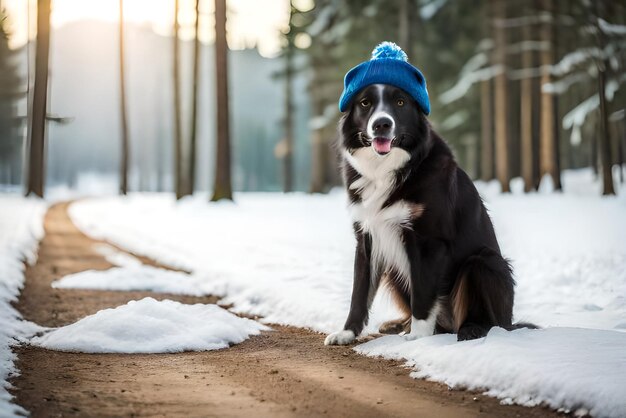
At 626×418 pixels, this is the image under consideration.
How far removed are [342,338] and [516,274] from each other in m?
4.31

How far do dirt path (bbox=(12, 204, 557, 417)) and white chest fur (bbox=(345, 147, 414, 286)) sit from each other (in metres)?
0.78

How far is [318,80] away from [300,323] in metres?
26.3

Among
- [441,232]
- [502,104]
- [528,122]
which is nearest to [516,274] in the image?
[441,232]

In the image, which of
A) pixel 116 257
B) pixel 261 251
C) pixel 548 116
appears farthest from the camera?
pixel 548 116

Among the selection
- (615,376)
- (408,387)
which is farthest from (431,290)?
(615,376)

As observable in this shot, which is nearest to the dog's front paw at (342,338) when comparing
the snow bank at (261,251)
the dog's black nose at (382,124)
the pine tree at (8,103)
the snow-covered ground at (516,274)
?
the snow-covered ground at (516,274)

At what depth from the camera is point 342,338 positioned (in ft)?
17.7

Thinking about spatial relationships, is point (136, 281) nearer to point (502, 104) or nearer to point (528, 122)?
point (502, 104)

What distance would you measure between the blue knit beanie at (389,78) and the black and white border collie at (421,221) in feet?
0.17

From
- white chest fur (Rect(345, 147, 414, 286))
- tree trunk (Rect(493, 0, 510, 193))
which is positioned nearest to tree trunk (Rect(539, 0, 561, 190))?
tree trunk (Rect(493, 0, 510, 193))

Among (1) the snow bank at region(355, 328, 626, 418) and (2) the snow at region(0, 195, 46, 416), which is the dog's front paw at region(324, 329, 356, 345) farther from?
(2) the snow at region(0, 195, 46, 416)

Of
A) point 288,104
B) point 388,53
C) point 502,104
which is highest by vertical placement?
point 288,104

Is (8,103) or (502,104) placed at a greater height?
(8,103)

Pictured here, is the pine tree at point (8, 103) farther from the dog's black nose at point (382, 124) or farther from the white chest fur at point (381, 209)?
the dog's black nose at point (382, 124)
